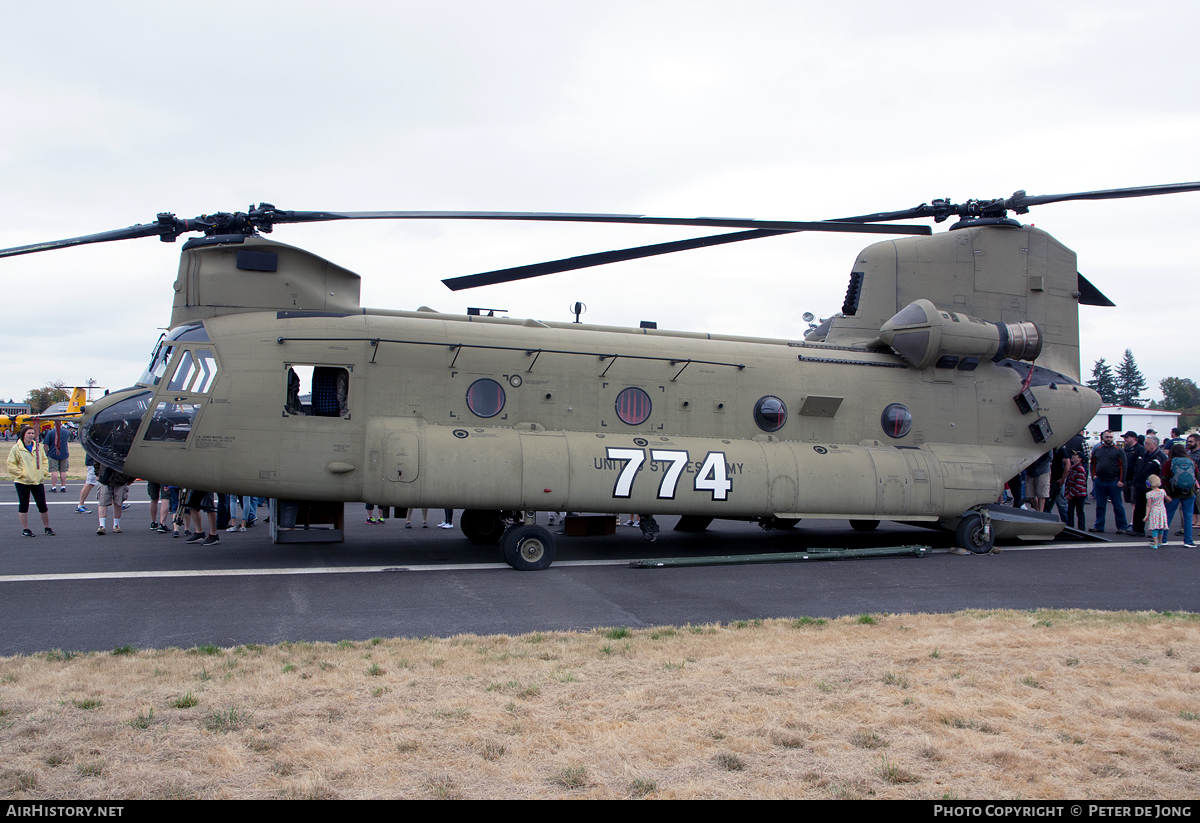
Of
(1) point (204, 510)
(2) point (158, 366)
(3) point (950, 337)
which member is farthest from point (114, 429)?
(3) point (950, 337)

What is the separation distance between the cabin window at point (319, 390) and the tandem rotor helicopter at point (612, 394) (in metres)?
0.03

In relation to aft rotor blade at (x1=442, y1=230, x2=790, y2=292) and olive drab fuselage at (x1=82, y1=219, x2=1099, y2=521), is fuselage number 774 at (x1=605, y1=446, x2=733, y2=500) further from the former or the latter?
aft rotor blade at (x1=442, y1=230, x2=790, y2=292)

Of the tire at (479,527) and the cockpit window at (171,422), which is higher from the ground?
the cockpit window at (171,422)

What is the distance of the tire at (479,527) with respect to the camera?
44.9 feet

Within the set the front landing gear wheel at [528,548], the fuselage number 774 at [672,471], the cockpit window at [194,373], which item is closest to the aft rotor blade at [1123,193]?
the fuselage number 774 at [672,471]

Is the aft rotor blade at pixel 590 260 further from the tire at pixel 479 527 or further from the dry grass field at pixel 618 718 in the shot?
the dry grass field at pixel 618 718

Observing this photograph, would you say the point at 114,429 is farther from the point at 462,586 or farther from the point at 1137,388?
the point at 1137,388

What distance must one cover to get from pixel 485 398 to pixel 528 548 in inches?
87.5

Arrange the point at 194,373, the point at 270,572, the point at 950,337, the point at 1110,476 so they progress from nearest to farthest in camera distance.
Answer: the point at 270,572 < the point at 194,373 < the point at 950,337 < the point at 1110,476

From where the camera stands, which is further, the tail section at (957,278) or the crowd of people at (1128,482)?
the tail section at (957,278)

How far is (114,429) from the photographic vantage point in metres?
10.4

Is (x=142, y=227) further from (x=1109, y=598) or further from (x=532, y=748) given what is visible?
(x=1109, y=598)

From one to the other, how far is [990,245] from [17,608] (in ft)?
50.0

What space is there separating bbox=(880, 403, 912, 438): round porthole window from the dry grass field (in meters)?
6.68
